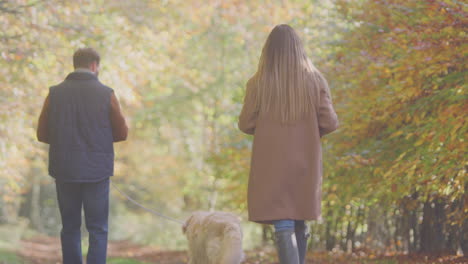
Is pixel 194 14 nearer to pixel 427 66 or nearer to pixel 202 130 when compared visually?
pixel 202 130

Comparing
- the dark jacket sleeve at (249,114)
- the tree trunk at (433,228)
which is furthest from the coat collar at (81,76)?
the tree trunk at (433,228)

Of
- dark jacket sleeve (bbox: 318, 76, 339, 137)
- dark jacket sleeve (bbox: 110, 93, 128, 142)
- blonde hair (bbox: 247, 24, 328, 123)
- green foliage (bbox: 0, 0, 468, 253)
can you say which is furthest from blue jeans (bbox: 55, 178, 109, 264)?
green foliage (bbox: 0, 0, 468, 253)

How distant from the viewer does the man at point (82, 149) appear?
13.7ft

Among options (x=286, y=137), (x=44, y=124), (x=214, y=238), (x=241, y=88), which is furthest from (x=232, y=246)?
(x=241, y=88)

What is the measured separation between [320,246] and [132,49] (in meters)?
4.60

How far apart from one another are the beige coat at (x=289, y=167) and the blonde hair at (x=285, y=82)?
0.06 m

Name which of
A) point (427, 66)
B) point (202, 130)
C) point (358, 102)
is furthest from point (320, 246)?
point (202, 130)

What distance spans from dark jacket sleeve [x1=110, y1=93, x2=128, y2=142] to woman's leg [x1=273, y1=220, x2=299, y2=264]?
56.5 inches

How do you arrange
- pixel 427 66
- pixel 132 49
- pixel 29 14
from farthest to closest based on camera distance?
1. pixel 132 49
2. pixel 29 14
3. pixel 427 66

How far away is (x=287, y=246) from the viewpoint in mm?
3576

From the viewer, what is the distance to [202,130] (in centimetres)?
1731

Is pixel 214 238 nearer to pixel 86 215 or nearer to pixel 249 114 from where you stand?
pixel 86 215

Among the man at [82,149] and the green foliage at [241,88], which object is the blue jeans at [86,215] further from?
the green foliage at [241,88]

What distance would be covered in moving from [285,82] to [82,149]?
1558 millimetres
